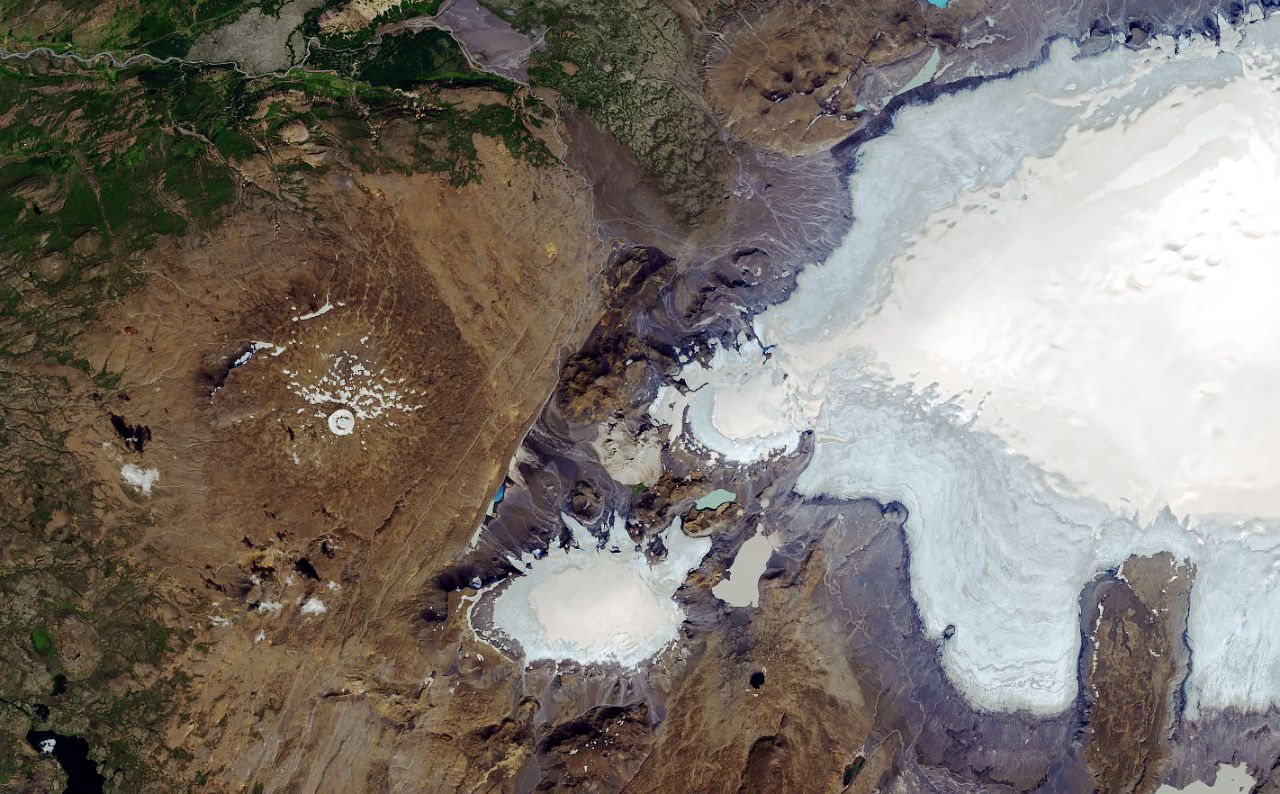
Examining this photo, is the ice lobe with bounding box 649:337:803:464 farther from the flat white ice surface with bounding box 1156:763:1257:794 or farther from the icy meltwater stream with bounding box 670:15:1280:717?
the flat white ice surface with bounding box 1156:763:1257:794

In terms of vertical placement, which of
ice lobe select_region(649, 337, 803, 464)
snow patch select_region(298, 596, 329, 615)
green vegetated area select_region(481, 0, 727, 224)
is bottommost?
snow patch select_region(298, 596, 329, 615)

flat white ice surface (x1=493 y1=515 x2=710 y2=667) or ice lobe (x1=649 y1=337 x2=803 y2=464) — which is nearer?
flat white ice surface (x1=493 y1=515 x2=710 y2=667)

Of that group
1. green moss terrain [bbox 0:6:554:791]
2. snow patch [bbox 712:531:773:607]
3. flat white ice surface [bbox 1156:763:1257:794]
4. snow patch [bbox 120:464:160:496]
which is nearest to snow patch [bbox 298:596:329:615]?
green moss terrain [bbox 0:6:554:791]

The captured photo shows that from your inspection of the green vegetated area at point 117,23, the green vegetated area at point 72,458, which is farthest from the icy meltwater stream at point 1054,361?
the green vegetated area at point 117,23

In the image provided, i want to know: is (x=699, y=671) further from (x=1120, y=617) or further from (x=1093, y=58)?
(x=1093, y=58)

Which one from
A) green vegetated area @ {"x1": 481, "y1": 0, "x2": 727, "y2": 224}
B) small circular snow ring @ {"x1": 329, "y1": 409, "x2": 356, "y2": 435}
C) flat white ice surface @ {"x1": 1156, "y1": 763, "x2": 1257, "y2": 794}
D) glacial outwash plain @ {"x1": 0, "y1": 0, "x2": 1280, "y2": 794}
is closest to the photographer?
glacial outwash plain @ {"x1": 0, "y1": 0, "x2": 1280, "y2": 794}

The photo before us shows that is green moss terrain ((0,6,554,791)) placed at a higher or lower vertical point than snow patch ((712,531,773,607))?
higher

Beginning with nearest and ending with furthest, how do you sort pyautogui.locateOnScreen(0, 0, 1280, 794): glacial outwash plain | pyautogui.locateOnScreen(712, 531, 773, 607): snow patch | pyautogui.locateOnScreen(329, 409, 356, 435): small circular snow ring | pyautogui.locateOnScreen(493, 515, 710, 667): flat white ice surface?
1. pyautogui.locateOnScreen(0, 0, 1280, 794): glacial outwash plain
2. pyautogui.locateOnScreen(329, 409, 356, 435): small circular snow ring
3. pyautogui.locateOnScreen(493, 515, 710, 667): flat white ice surface
4. pyautogui.locateOnScreen(712, 531, 773, 607): snow patch
